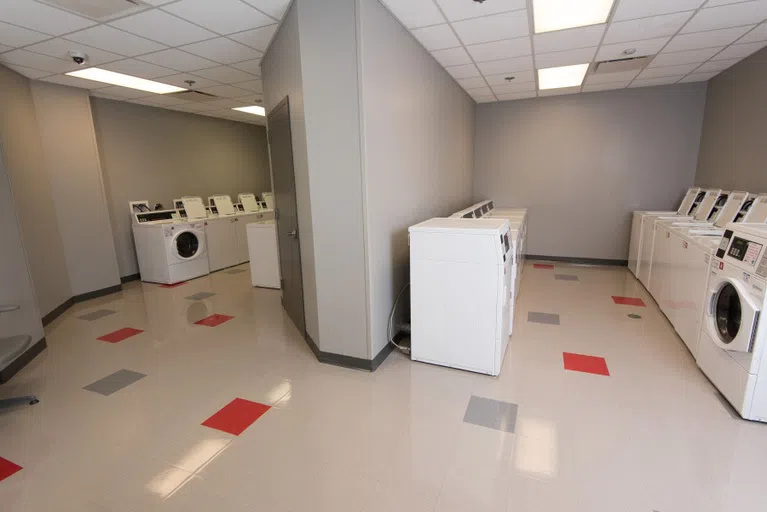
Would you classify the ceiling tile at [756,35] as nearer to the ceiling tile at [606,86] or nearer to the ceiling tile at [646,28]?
the ceiling tile at [646,28]

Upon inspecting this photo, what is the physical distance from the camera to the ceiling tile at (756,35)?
10.1 feet

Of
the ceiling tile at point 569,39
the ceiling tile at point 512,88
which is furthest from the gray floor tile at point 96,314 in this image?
the ceiling tile at point 512,88

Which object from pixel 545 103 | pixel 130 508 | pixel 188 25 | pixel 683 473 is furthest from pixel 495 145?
pixel 130 508

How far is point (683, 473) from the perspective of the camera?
66.0 inches

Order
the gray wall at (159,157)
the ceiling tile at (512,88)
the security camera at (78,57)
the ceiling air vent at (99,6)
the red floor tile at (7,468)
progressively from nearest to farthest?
the red floor tile at (7,468), the ceiling air vent at (99,6), the security camera at (78,57), the ceiling tile at (512,88), the gray wall at (159,157)

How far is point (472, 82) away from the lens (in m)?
4.68

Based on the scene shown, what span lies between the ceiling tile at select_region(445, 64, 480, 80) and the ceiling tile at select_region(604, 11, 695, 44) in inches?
51.0

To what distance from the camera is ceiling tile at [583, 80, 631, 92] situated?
4867 millimetres

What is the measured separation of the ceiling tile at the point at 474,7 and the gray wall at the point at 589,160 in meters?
3.39

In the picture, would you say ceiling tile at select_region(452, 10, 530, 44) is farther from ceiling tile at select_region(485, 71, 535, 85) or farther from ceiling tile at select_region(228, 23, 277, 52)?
ceiling tile at select_region(228, 23, 277, 52)

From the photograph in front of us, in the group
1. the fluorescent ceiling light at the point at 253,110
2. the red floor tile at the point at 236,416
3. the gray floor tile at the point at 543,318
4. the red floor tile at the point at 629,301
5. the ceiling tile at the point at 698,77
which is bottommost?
the red floor tile at the point at 236,416

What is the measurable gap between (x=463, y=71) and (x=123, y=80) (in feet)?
12.9

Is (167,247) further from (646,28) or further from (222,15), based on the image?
(646,28)

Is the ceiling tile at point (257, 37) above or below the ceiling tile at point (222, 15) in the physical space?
above
